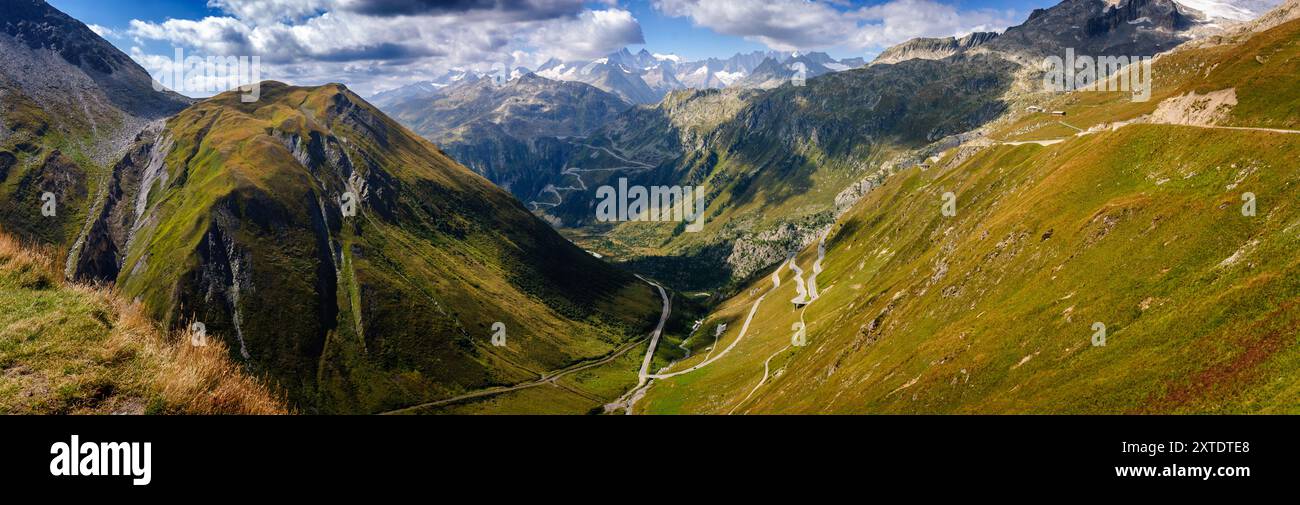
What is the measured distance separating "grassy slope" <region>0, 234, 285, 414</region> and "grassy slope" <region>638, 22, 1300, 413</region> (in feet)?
172

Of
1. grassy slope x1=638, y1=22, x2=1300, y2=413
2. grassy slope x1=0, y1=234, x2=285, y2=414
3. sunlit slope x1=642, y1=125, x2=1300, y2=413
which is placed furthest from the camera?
grassy slope x1=638, y1=22, x2=1300, y2=413

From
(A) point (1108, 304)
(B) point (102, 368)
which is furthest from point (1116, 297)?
(B) point (102, 368)

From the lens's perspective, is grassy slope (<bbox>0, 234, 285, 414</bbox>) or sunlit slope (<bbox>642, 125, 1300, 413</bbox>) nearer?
grassy slope (<bbox>0, 234, 285, 414</bbox>)

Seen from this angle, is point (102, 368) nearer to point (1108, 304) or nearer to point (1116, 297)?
point (1108, 304)

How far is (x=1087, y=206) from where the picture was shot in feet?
304

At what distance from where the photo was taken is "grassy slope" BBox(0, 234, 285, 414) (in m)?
19.5

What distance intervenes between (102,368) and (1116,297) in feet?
261

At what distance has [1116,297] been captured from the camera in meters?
61.0

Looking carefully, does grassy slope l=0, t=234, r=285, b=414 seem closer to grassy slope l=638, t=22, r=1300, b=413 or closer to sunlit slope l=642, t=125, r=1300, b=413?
sunlit slope l=642, t=125, r=1300, b=413

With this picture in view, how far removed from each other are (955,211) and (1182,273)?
129 metres

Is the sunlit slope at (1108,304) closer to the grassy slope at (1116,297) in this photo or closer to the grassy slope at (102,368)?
the grassy slope at (1116,297)

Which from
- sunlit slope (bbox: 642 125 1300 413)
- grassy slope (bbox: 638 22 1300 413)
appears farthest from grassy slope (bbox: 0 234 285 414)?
grassy slope (bbox: 638 22 1300 413)
